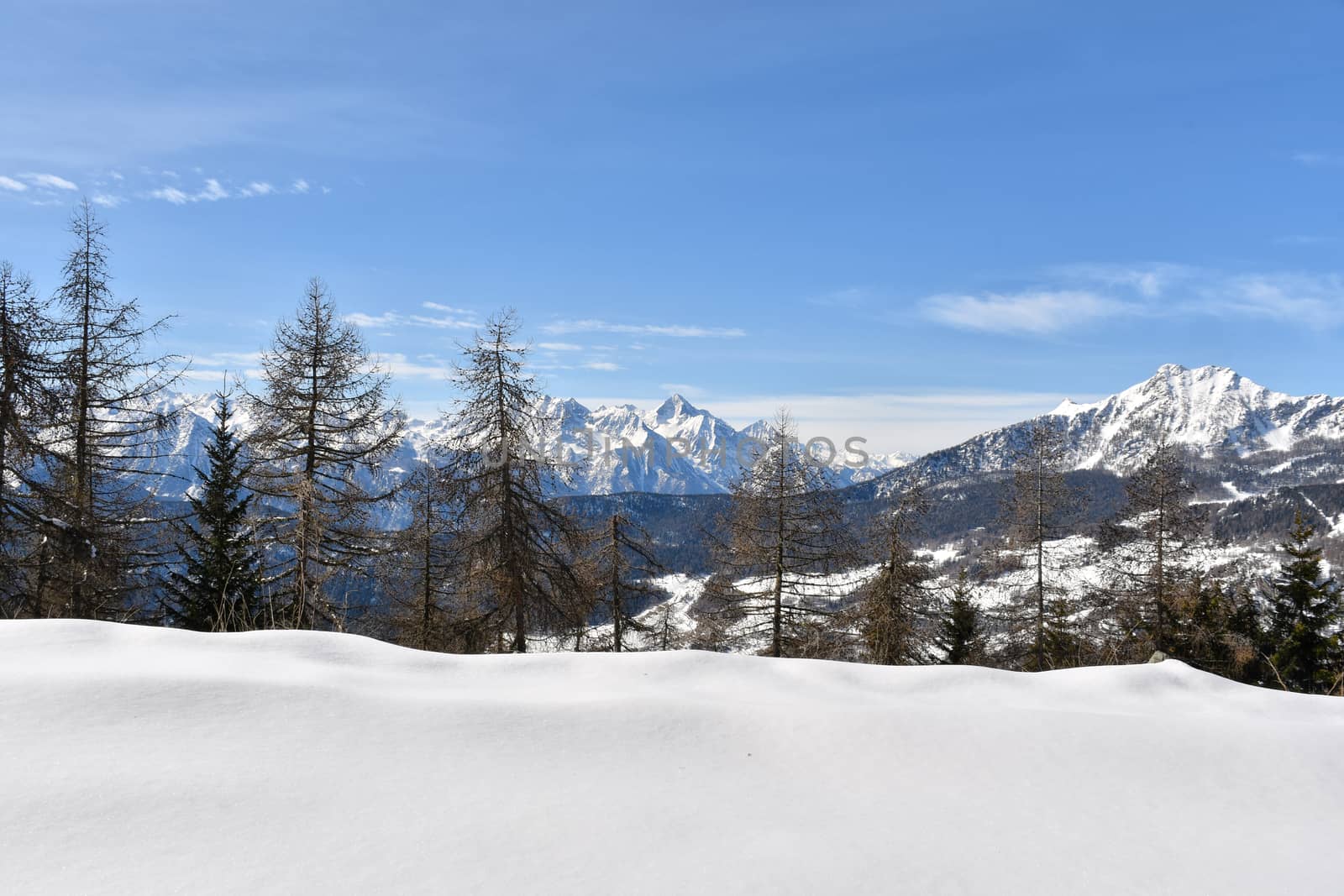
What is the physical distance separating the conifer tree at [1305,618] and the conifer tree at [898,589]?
1238 centimetres

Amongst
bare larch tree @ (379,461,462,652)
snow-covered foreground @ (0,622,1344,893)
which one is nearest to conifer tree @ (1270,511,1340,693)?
snow-covered foreground @ (0,622,1344,893)

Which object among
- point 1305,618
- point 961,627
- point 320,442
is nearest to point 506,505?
point 320,442

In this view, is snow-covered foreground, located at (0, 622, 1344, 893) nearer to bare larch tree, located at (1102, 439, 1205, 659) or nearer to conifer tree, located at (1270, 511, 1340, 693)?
bare larch tree, located at (1102, 439, 1205, 659)

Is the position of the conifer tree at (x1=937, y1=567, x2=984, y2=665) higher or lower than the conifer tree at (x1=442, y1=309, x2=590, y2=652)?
lower

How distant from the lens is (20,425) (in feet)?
32.7

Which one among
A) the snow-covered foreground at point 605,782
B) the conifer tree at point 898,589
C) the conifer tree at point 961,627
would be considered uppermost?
the snow-covered foreground at point 605,782

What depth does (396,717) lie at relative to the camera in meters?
3.02

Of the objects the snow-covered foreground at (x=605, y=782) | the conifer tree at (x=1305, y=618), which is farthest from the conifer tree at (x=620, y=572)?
the conifer tree at (x=1305, y=618)

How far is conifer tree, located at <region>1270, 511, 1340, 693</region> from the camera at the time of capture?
2038cm

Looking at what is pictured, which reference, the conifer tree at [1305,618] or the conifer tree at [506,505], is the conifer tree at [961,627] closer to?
the conifer tree at [1305,618]

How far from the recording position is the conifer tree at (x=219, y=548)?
12148 mm

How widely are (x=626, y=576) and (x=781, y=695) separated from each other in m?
15.6

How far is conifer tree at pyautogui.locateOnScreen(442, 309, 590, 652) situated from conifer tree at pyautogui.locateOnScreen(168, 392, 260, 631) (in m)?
4.02

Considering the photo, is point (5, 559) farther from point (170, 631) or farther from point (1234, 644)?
point (1234, 644)
